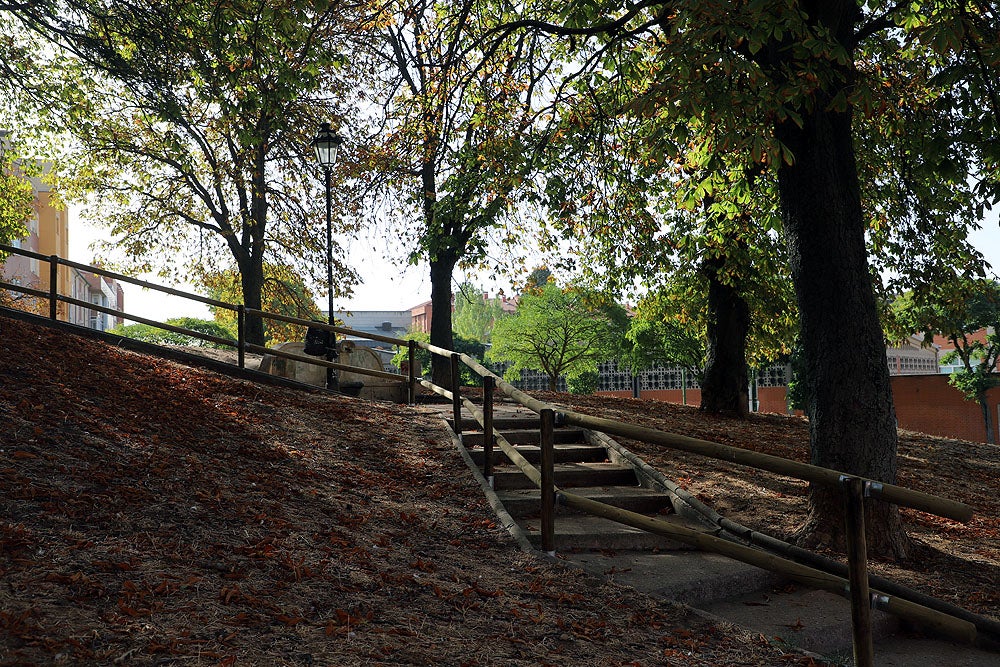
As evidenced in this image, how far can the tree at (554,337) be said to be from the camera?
104ft

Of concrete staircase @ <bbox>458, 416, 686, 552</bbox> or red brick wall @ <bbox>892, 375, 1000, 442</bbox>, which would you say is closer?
concrete staircase @ <bbox>458, 416, 686, 552</bbox>

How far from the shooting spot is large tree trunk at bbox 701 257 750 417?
48.5 ft

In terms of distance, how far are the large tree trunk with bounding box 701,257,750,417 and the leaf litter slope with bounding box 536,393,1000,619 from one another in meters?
0.44

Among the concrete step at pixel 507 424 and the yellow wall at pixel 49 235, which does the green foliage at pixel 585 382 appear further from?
the yellow wall at pixel 49 235

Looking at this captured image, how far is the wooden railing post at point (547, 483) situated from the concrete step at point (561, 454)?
249cm

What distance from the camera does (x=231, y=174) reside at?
731 inches

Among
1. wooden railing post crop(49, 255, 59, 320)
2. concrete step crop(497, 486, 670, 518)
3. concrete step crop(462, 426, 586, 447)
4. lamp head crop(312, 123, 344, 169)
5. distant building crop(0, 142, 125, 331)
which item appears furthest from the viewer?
distant building crop(0, 142, 125, 331)

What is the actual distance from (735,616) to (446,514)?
2.55 meters

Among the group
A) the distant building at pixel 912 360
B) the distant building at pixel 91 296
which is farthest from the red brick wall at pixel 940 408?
the distant building at pixel 91 296

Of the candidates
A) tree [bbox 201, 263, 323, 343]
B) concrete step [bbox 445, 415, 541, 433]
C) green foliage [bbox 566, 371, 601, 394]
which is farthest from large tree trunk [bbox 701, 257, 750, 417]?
green foliage [bbox 566, 371, 601, 394]

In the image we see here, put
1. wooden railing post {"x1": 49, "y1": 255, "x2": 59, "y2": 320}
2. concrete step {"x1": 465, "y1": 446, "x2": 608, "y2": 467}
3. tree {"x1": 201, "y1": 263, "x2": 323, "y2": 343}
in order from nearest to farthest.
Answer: concrete step {"x1": 465, "y1": 446, "x2": 608, "y2": 467}
wooden railing post {"x1": 49, "y1": 255, "x2": 59, "y2": 320}
tree {"x1": 201, "y1": 263, "x2": 323, "y2": 343}

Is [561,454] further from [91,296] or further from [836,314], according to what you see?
[91,296]

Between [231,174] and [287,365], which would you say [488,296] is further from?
[287,365]

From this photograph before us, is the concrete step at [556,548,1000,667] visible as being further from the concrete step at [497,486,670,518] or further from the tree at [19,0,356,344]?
the tree at [19,0,356,344]
